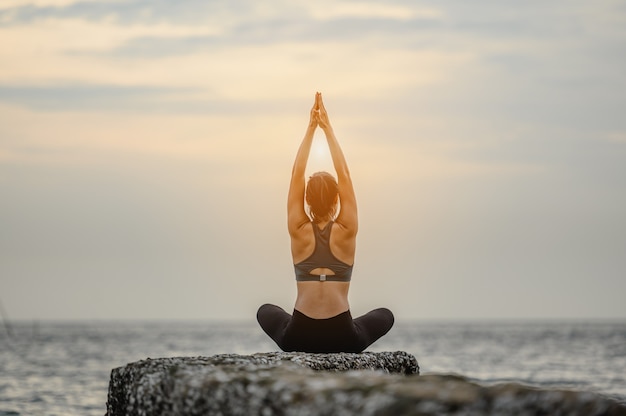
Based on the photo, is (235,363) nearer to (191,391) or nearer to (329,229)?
(191,391)

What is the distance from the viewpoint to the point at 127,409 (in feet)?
17.7

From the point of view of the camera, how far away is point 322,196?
769 centimetres

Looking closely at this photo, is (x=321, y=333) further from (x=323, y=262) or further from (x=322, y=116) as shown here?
(x=322, y=116)

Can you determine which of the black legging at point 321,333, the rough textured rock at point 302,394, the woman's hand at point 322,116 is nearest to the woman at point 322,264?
the black legging at point 321,333

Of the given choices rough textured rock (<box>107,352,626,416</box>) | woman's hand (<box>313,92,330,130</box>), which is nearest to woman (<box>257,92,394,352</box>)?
woman's hand (<box>313,92,330,130</box>)

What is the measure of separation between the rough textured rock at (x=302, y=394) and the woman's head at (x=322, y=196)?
200 centimetres

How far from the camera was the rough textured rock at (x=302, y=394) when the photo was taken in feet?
12.9

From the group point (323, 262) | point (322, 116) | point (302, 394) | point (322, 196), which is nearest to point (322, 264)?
point (323, 262)

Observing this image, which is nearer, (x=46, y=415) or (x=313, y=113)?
(x=313, y=113)

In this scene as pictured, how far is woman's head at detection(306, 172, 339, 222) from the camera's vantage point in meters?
7.70

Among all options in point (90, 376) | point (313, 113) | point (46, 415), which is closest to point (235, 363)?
point (313, 113)

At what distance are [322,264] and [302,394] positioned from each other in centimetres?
325

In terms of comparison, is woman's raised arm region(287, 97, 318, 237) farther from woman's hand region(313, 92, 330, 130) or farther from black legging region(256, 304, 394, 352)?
black legging region(256, 304, 394, 352)

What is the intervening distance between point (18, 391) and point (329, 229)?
21.6 m
